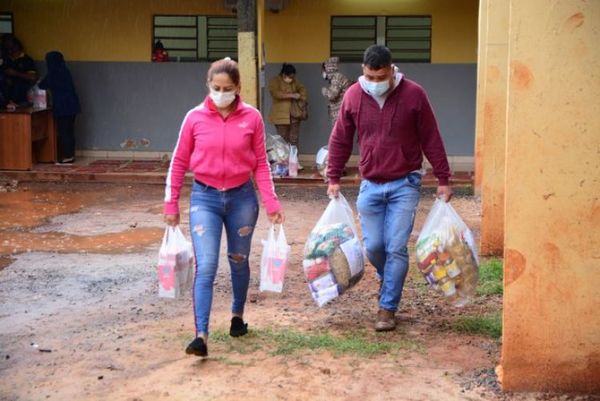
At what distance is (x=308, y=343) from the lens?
6562mm

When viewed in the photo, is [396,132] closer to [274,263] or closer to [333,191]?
[333,191]

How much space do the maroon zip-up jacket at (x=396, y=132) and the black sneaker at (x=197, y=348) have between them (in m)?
1.66

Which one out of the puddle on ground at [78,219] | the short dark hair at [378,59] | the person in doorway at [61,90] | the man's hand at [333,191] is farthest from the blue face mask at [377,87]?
the person in doorway at [61,90]

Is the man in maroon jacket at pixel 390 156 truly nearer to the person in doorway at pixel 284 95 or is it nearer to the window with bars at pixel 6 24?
the person in doorway at pixel 284 95

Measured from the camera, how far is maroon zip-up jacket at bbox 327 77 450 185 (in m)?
6.79

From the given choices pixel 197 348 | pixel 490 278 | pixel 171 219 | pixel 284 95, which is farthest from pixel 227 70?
pixel 284 95

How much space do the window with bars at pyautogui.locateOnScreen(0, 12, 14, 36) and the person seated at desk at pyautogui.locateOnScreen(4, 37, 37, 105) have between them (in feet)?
1.90

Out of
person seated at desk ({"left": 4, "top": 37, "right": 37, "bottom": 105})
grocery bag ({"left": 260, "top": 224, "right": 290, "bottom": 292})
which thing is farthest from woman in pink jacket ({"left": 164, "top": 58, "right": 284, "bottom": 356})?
person seated at desk ({"left": 4, "top": 37, "right": 37, "bottom": 105})

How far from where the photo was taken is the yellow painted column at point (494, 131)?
9.31 m

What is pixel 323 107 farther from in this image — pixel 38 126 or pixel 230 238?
pixel 230 238

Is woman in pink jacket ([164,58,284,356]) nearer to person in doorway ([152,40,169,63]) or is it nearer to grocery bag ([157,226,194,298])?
grocery bag ([157,226,194,298])

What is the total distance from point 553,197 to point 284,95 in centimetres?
996

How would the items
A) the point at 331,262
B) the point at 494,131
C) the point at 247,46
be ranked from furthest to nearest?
the point at 247,46 → the point at 494,131 → the point at 331,262

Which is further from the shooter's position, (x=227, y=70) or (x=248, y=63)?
(x=248, y=63)
